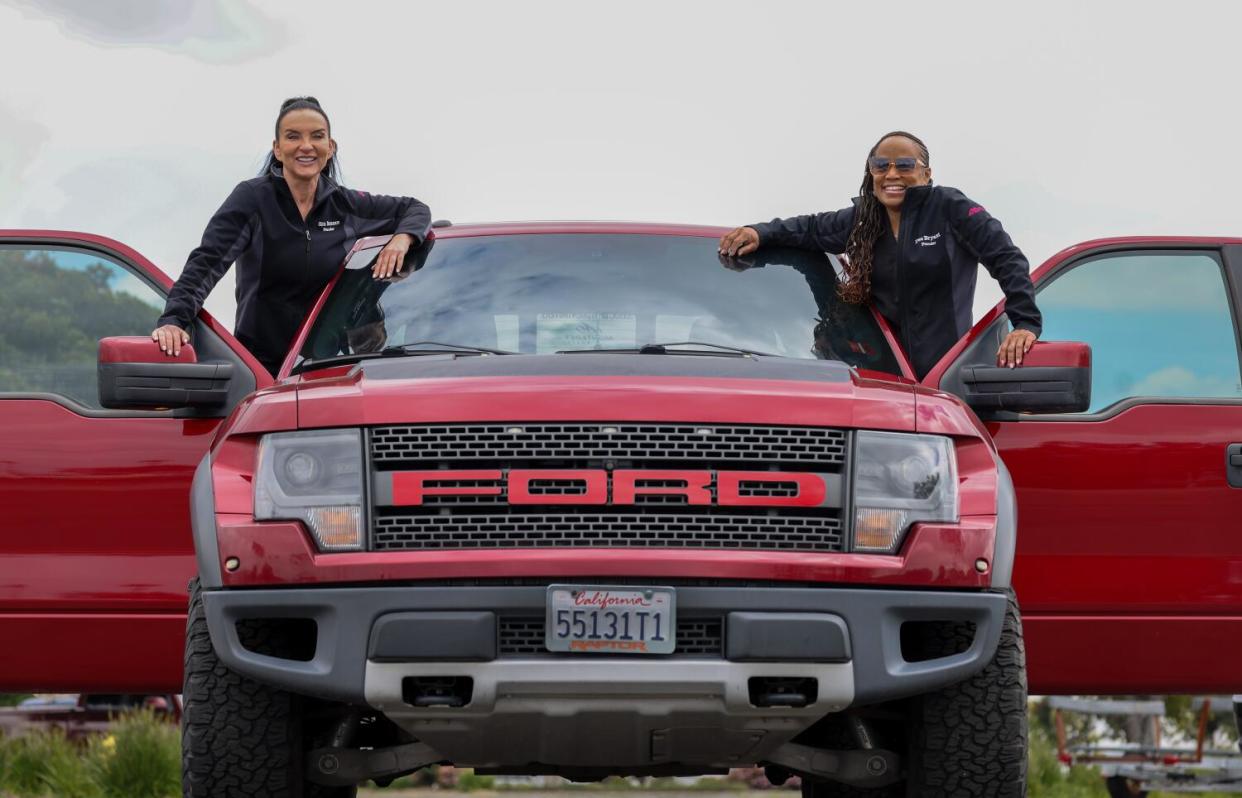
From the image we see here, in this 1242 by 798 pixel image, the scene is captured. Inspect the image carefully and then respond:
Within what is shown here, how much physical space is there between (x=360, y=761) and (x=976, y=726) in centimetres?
156

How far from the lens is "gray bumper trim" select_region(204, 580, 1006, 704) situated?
12.9ft

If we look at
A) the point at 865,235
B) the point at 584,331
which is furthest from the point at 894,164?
the point at 584,331

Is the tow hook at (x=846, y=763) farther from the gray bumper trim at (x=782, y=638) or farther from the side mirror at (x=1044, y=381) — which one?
the side mirror at (x=1044, y=381)

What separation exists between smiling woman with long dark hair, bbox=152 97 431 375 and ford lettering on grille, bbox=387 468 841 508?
1.85 meters

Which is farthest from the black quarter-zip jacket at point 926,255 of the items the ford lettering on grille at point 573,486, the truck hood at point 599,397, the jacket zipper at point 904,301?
the ford lettering on grille at point 573,486

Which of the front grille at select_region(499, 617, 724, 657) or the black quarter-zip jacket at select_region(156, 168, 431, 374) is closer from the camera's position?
the front grille at select_region(499, 617, 724, 657)

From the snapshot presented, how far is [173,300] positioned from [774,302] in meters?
1.87

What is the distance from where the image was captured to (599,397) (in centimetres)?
407

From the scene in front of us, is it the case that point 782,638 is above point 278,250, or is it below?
below

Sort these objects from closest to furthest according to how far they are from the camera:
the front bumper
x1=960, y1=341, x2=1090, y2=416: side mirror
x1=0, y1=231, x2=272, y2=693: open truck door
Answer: the front bumper < x1=960, y1=341, x2=1090, y2=416: side mirror < x1=0, y1=231, x2=272, y2=693: open truck door

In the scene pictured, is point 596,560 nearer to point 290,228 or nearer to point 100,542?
point 100,542

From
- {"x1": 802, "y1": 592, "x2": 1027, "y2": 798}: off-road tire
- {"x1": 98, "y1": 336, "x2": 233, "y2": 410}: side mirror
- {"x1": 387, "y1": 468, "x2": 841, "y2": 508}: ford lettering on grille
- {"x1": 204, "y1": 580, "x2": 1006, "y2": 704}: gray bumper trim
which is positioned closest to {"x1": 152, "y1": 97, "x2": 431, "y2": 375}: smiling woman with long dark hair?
{"x1": 98, "y1": 336, "x2": 233, "y2": 410}: side mirror

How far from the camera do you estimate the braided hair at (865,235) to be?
5.68m

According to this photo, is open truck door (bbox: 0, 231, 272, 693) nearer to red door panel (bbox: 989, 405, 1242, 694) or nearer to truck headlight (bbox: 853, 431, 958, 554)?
truck headlight (bbox: 853, 431, 958, 554)
